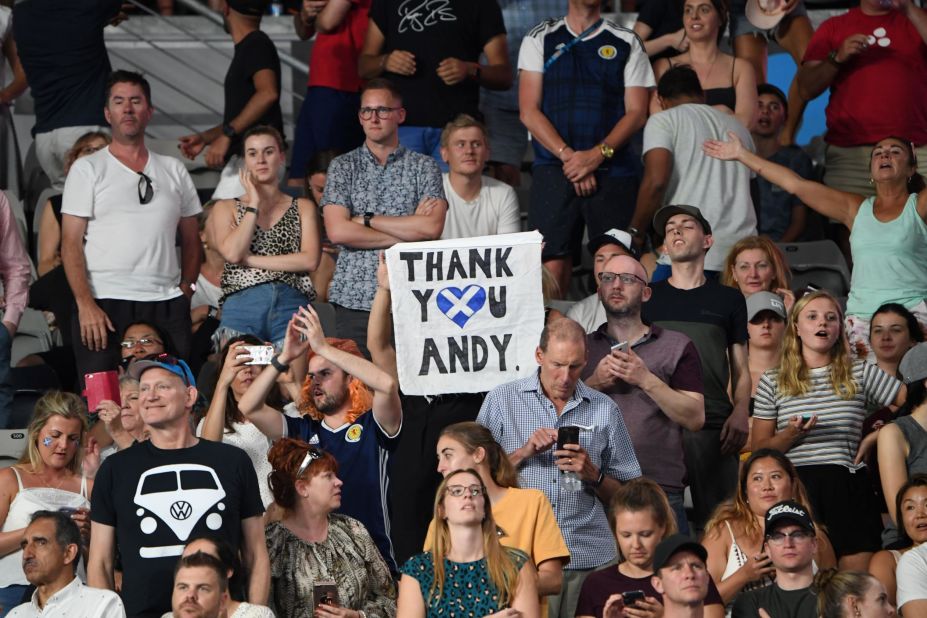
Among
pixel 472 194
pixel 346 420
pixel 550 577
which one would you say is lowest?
pixel 550 577

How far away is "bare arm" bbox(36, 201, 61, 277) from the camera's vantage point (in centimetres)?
1048

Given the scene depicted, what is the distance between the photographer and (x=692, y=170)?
10445 millimetres

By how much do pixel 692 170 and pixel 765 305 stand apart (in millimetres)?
1394

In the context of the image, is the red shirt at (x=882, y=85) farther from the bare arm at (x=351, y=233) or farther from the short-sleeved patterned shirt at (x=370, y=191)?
the bare arm at (x=351, y=233)

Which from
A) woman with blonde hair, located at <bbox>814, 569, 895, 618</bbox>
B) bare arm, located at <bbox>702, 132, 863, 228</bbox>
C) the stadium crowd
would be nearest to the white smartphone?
the stadium crowd

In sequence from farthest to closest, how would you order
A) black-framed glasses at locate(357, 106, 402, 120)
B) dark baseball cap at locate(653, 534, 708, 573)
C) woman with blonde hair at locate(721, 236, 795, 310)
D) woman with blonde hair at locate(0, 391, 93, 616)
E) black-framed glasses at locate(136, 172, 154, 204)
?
black-framed glasses at locate(136, 172, 154, 204)
woman with blonde hair at locate(721, 236, 795, 310)
black-framed glasses at locate(357, 106, 402, 120)
woman with blonde hair at locate(0, 391, 93, 616)
dark baseball cap at locate(653, 534, 708, 573)

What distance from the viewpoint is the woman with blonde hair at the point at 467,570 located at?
266 inches

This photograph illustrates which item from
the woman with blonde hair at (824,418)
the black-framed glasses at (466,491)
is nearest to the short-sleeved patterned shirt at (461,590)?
the black-framed glasses at (466,491)

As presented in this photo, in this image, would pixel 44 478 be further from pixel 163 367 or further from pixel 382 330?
pixel 382 330

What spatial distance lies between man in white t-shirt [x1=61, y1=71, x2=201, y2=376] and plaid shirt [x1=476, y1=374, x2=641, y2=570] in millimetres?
2405

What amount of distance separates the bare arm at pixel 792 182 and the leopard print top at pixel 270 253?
2336mm

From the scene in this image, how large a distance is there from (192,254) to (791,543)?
4098mm

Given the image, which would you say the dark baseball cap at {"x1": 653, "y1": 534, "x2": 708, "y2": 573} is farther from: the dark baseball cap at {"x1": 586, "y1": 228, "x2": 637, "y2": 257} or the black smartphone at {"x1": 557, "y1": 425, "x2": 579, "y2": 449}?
the dark baseball cap at {"x1": 586, "y1": 228, "x2": 637, "y2": 257}

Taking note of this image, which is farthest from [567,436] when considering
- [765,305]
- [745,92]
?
[745,92]
